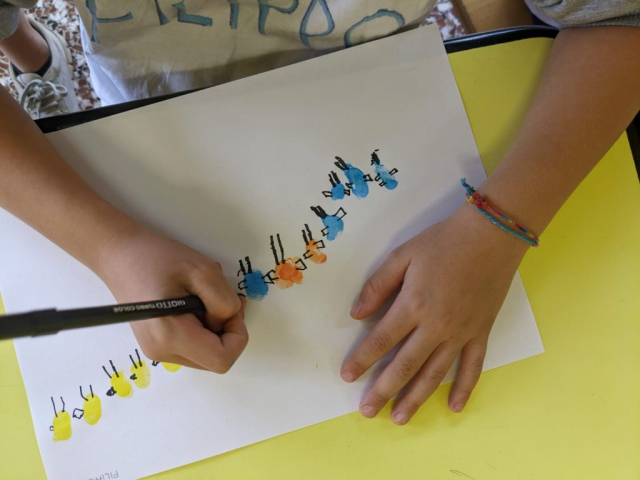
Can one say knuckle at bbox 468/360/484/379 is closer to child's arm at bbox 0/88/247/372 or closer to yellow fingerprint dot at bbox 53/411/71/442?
child's arm at bbox 0/88/247/372

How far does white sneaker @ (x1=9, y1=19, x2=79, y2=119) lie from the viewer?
2.39 feet

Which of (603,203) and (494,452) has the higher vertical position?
(603,203)

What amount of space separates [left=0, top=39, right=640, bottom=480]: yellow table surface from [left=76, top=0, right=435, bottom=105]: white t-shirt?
105mm

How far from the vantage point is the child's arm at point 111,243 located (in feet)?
1.34

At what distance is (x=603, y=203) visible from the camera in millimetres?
499

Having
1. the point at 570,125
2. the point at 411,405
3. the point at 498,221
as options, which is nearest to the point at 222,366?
the point at 411,405

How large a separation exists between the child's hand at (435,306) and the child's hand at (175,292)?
0.11 meters

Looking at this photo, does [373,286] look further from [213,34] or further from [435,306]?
[213,34]

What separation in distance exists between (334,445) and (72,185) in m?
0.33

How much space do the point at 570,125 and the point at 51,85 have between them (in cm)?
71

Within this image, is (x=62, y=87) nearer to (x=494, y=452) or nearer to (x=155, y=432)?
(x=155, y=432)

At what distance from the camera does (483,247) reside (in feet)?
1.50

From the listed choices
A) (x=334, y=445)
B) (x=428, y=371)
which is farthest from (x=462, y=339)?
(x=334, y=445)

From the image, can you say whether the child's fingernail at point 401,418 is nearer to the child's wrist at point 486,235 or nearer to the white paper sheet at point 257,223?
the white paper sheet at point 257,223
